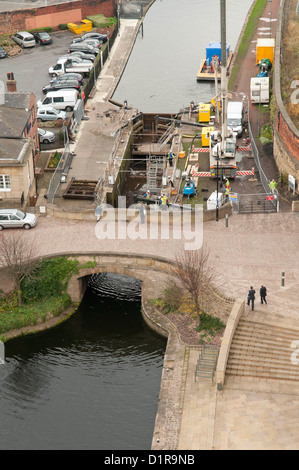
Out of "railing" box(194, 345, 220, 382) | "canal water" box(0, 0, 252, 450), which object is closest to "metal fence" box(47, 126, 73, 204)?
"canal water" box(0, 0, 252, 450)

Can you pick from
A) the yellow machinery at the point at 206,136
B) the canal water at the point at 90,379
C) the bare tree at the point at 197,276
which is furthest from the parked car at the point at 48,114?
the bare tree at the point at 197,276

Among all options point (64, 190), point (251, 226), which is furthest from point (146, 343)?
point (64, 190)

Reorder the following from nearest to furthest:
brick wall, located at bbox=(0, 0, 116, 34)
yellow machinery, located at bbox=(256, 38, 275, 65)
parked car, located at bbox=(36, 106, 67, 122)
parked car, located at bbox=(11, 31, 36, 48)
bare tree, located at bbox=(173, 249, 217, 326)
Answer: bare tree, located at bbox=(173, 249, 217, 326) < parked car, located at bbox=(36, 106, 67, 122) < yellow machinery, located at bbox=(256, 38, 275, 65) < parked car, located at bbox=(11, 31, 36, 48) < brick wall, located at bbox=(0, 0, 116, 34)

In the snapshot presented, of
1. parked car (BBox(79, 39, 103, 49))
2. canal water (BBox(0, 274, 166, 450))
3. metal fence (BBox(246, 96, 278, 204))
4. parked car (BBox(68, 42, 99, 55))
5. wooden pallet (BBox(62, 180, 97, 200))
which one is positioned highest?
parked car (BBox(79, 39, 103, 49))

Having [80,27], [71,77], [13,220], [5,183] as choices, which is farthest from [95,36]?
[13,220]

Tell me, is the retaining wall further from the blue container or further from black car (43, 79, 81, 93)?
the blue container

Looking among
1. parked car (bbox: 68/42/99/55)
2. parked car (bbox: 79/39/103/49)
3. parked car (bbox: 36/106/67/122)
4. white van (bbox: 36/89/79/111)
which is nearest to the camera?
parked car (bbox: 36/106/67/122)
